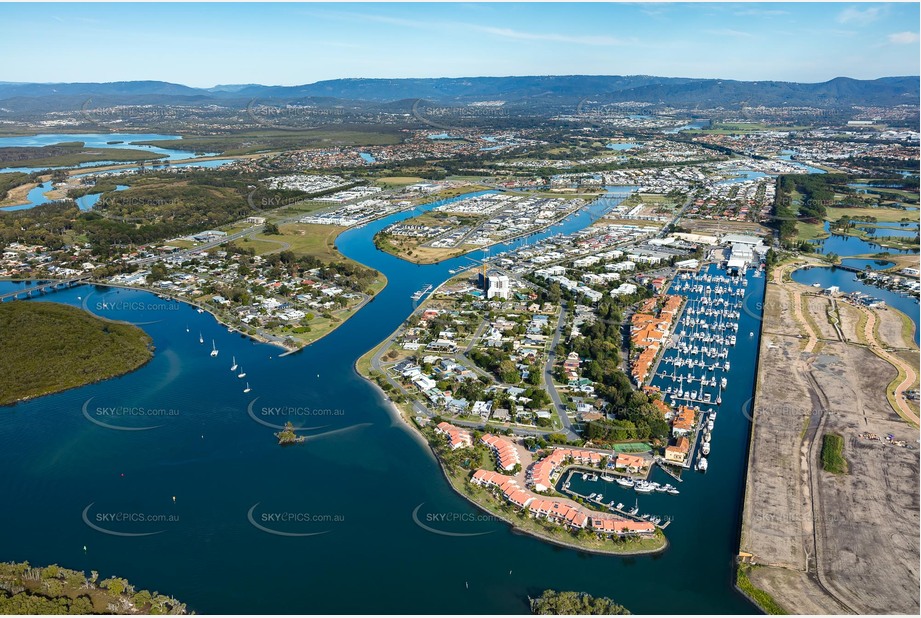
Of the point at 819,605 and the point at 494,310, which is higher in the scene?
the point at 494,310

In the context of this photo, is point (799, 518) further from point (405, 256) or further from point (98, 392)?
A: point (405, 256)

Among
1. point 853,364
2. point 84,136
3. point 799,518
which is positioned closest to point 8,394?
point 799,518

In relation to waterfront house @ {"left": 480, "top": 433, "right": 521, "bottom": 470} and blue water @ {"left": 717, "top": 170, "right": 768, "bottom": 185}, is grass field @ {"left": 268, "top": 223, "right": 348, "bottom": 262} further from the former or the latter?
blue water @ {"left": 717, "top": 170, "right": 768, "bottom": 185}

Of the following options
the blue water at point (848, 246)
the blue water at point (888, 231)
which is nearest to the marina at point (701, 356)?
the blue water at point (848, 246)

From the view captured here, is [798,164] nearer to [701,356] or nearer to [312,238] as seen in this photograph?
[312,238]

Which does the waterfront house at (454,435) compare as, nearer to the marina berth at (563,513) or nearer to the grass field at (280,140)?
the marina berth at (563,513)

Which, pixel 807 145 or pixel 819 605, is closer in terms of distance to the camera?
pixel 819 605
